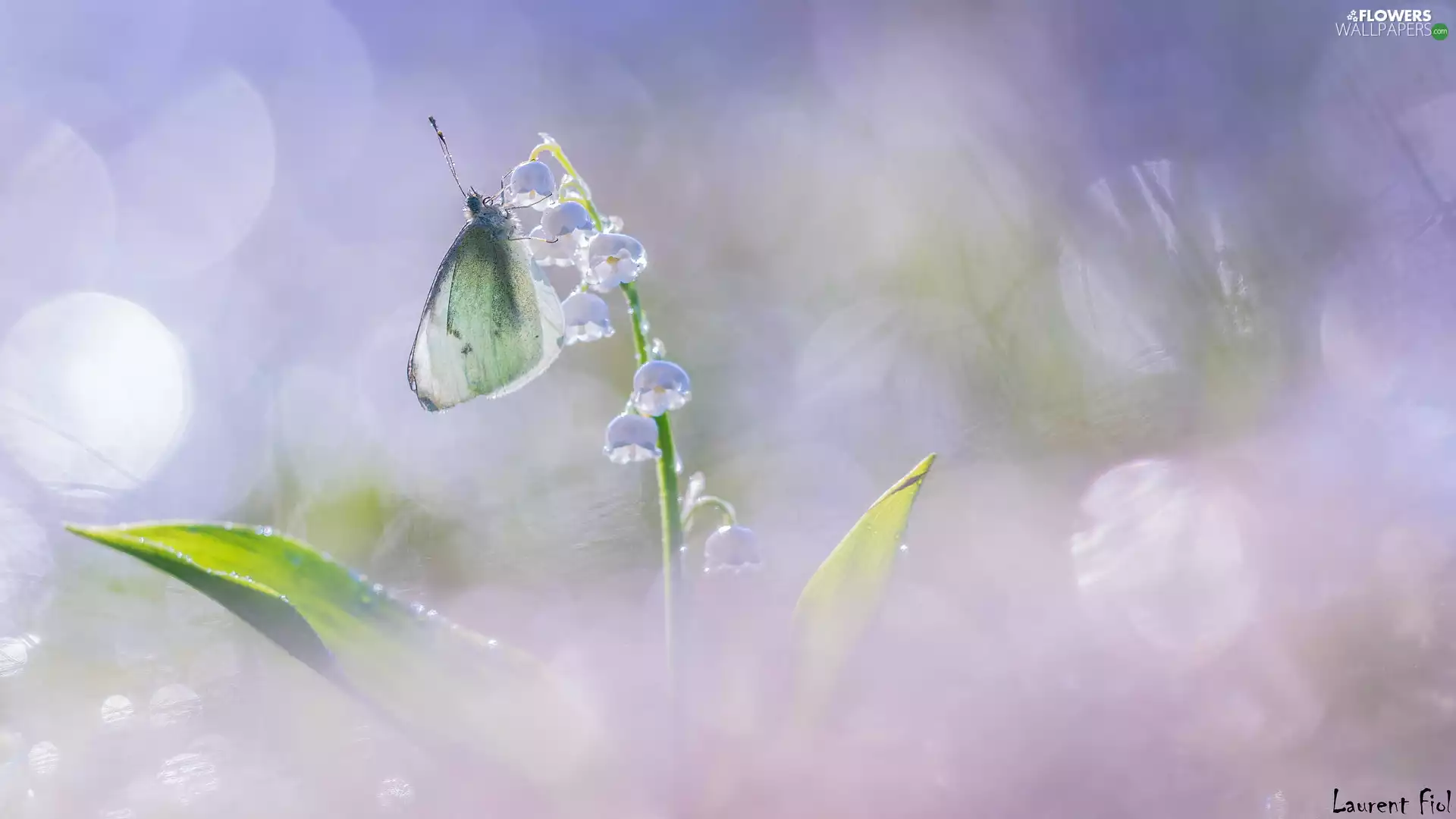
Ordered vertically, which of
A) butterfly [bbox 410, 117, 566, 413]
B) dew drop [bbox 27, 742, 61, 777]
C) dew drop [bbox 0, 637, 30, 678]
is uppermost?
butterfly [bbox 410, 117, 566, 413]

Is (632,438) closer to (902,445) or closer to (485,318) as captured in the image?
(485,318)

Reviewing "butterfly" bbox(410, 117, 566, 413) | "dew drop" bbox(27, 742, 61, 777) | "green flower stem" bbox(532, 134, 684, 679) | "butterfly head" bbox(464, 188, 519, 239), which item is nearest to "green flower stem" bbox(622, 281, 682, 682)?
"green flower stem" bbox(532, 134, 684, 679)

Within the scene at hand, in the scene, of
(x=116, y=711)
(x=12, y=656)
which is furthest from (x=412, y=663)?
(x=12, y=656)

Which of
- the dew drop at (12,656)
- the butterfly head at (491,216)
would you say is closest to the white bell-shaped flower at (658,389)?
the butterfly head at (491,216)

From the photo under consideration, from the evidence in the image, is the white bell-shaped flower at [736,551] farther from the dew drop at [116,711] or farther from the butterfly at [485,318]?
the dew drop at [116,711]

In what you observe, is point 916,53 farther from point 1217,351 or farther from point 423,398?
point 423,398
